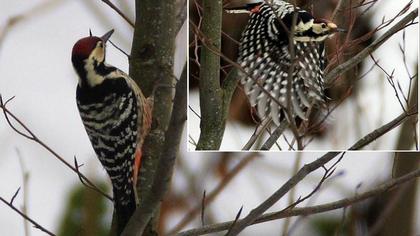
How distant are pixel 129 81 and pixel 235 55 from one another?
35 centimetres

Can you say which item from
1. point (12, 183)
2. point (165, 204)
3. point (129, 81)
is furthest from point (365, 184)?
point (12, 183)

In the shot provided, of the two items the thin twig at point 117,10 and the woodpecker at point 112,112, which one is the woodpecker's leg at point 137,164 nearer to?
the woodpecker at point 112,112

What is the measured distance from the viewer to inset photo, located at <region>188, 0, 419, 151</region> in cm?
210

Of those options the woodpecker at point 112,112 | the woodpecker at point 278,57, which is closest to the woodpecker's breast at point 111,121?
the woodpecker at point 112,112

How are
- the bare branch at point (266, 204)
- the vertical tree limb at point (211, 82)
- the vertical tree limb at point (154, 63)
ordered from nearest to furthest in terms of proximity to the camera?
the bare branch at point (266, 204) → the vertical tree limb at point (154, 63) → the vertical tree limb at point (211, 82)

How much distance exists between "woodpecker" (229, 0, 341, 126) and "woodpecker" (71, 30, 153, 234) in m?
0.36

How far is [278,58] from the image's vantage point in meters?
2.12

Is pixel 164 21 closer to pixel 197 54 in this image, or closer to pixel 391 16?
pixel 197 54

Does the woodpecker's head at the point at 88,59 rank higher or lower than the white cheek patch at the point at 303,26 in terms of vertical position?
lower

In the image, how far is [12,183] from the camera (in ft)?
6.80

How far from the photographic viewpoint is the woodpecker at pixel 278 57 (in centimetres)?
210

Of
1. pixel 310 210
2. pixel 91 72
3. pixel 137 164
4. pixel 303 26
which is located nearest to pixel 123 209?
pixel 137 164

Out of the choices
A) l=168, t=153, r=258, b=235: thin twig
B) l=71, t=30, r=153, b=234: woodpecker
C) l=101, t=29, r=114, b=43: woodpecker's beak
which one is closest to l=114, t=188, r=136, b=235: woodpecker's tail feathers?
l=71, t=30, r=153, b=234: woodpecker

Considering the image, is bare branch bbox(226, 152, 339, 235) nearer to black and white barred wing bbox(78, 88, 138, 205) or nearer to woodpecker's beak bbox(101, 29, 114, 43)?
black and white barred wing bbox(78, 88, 138, 205)
